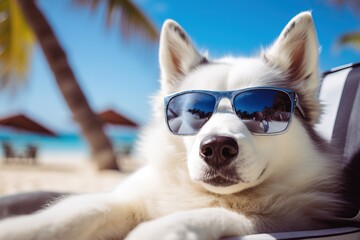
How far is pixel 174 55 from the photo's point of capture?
240 cm

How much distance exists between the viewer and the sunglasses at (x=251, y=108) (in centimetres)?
186

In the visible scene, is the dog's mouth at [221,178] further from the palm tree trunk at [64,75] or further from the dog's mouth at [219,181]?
the palm tree trunk at [64,75]

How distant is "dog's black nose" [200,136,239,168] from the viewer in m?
1.67

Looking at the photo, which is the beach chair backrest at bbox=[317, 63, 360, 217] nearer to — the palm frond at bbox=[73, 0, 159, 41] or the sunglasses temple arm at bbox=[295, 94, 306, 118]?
the sunglasses temple arm at bbox=[295, 94, 306, 118]

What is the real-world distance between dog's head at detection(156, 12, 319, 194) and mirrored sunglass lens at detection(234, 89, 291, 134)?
0.15 ft

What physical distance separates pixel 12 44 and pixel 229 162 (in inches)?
439

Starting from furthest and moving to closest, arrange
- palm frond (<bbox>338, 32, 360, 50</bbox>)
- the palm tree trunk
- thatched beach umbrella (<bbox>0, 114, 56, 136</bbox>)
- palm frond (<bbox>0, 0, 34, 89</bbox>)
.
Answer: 1. thatched beach umbrella (<bbox>0, 114, 56, 136</bbox>)
2. palm frond (<bbox>338, 32, 360, 50</bbox>)
3. palm frond (<bbox>0, 0, 34, 89</bbox>)
4. the palm tree trunk

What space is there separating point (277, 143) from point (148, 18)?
10.2 m

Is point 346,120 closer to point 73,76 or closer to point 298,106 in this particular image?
point 298,106

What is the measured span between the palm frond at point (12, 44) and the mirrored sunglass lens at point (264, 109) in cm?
1032

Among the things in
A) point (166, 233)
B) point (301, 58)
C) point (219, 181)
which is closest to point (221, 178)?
point (219, 181)

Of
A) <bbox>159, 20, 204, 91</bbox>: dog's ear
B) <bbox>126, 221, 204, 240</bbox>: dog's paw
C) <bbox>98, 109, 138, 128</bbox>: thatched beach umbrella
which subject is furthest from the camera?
<bbox>98, 109, 138, 128</bbox>: thatched beach umbrella

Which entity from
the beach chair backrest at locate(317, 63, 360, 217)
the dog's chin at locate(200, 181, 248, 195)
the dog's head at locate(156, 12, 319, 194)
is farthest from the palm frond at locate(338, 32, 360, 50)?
the dog's chin at locate(200, 181, 248, 195)

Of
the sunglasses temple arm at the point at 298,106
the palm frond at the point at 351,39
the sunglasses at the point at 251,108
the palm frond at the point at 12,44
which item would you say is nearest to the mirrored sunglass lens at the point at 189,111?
the sunglasses at the point at 251,108
